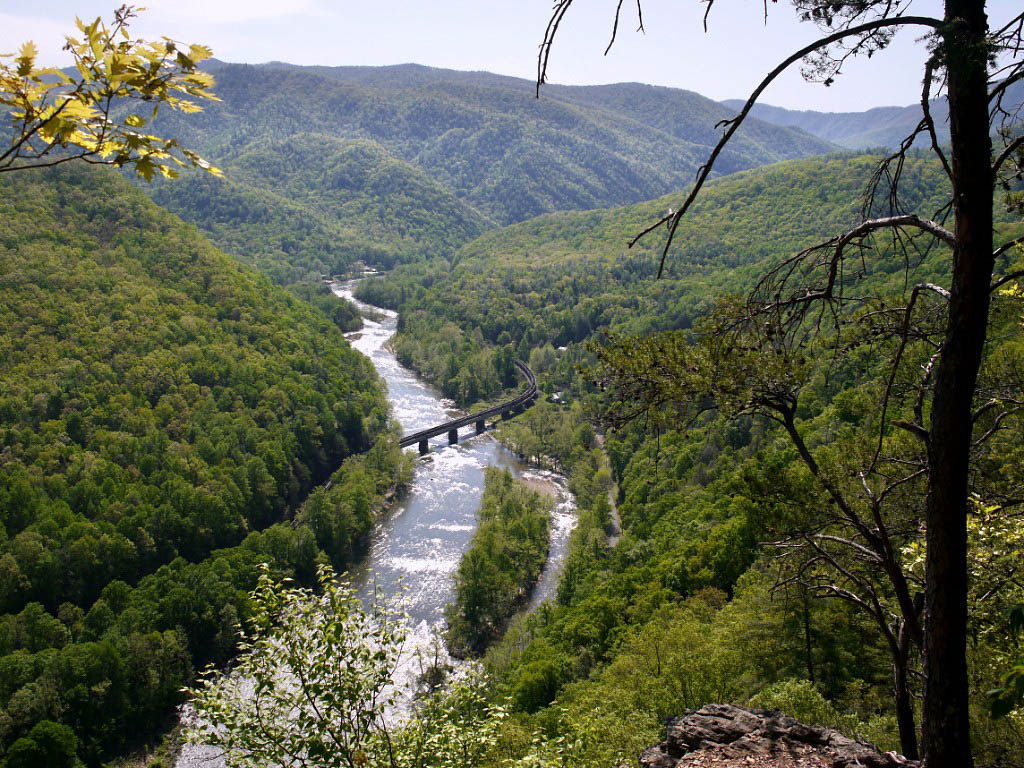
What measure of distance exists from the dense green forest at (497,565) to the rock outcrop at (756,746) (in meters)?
31.0

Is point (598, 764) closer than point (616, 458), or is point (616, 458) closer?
point (598, 764)

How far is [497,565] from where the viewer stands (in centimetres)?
4188

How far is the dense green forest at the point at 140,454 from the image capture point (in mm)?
32969

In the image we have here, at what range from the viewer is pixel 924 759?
5.20 metres

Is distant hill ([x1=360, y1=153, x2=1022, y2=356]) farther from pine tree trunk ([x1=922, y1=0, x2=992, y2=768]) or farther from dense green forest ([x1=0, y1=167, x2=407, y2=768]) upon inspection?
pine tree trunk ([x1=922, y1=0, x2=992, y2=768])

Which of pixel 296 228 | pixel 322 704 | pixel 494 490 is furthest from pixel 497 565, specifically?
pixel 296 228

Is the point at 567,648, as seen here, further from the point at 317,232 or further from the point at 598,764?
the point at 317,232

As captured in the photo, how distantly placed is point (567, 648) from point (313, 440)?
3548cm

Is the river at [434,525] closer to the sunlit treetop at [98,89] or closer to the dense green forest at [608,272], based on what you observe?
the dense green forest at [608,272]

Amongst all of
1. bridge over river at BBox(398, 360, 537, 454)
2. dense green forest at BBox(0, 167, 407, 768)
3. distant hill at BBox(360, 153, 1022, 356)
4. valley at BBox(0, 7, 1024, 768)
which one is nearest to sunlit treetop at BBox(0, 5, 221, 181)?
valley at BBox(0, 7, 1024, 768)

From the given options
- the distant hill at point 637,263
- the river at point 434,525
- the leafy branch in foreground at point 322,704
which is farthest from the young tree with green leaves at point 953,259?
the distant hill at point 637,263

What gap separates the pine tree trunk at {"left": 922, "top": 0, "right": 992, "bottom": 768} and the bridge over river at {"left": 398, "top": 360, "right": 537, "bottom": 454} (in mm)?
60483

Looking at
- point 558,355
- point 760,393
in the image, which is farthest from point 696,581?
point 558,355

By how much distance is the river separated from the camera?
40656 millimetres
